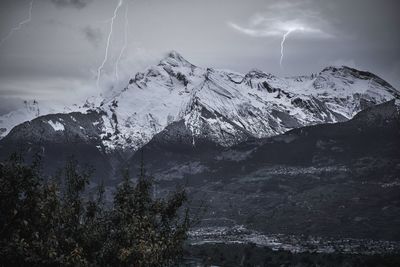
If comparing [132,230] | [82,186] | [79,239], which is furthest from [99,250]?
[82,186]

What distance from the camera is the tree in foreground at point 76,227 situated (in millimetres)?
36125

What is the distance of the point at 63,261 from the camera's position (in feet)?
118

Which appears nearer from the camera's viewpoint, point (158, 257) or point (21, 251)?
point (21, 251)

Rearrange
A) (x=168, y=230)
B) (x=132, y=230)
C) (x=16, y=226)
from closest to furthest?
(x=16, y=226) → (x=132, y=230) → (x=168, y=230)

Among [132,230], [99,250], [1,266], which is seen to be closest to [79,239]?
[99,250]


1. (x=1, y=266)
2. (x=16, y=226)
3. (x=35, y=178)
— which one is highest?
(x=35, y=178)

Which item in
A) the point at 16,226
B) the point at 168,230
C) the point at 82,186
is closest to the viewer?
the point at 16,226

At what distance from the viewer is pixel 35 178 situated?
4066 cm

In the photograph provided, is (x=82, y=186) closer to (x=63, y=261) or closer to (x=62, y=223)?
(x=62, y=223)

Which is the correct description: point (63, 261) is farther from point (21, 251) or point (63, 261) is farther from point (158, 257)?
point (158, 257)

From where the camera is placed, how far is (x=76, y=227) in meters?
43.1

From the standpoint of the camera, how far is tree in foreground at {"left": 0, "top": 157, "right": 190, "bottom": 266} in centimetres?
3612

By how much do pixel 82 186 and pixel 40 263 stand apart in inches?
665

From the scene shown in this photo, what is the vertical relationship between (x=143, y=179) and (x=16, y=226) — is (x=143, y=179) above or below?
above
